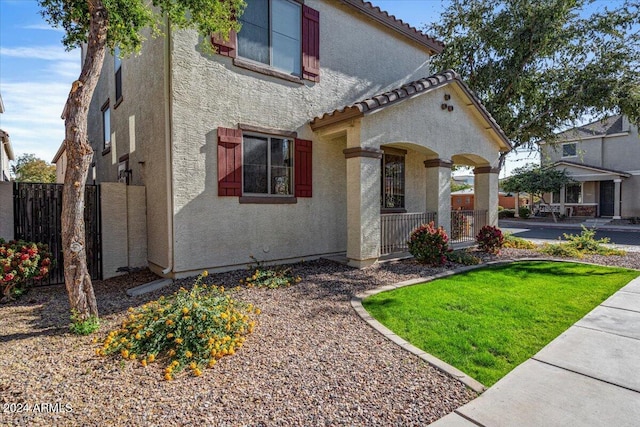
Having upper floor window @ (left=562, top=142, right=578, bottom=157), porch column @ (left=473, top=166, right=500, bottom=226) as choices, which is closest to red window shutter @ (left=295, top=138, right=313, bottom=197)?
porch column @ (left=473, top=166, right=500, bottom=226)

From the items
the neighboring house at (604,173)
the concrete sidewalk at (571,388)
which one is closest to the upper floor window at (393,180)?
the concrete sidewalk at (571,388)

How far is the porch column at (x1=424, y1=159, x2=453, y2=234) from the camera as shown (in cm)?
982

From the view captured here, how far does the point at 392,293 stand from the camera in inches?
247

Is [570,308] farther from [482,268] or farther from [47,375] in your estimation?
[47,375]

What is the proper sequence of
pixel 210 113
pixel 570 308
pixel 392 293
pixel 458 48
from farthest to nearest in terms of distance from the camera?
1. pixel 458 48
2. pixel 210 113
3. pixel 392 293
4. pixel 570 308

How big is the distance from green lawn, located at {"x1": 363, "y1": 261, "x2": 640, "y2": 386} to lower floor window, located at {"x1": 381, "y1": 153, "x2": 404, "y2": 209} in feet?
11.7

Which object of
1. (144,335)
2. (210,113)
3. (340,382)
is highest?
(210,113)

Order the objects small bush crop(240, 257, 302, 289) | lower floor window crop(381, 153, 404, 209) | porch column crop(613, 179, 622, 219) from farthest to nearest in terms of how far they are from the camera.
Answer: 1. porch column crop(613, 179, 622, 219)
2. lower floor window crop(381, 153, 404, 209)
3. small bush crop(240, 257, 302, 289)

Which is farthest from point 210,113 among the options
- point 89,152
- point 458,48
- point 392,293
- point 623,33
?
point 623,33

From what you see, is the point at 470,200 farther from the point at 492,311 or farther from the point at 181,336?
the point at 181,336

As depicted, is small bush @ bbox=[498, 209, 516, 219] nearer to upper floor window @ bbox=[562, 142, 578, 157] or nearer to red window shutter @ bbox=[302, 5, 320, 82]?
upper floor window @ bbox=[562, 142, 578, 157]

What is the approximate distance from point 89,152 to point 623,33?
18.5 metres

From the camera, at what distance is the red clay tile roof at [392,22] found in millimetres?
9727

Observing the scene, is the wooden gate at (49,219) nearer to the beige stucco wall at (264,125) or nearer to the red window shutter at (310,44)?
the beige stucco wall at (264,125)
